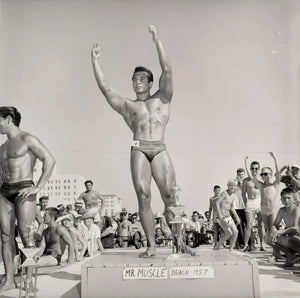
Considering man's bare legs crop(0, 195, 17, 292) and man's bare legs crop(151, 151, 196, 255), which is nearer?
man's bare legs crop(0, 195, 17, 292)

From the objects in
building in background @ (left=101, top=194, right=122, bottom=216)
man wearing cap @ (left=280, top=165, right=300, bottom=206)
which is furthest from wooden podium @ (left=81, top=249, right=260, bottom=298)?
building in background @ (left=101, top=194, right=122, bottom=216)

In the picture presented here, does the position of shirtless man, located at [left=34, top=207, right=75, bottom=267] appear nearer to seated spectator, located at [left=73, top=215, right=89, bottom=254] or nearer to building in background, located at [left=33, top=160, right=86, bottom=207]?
seated spectator, located at [left=73, top=215, right=89, bottom=254]

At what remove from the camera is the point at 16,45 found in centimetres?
629

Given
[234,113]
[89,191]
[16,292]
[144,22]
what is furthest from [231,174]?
[16,292]

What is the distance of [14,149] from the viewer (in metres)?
3.26

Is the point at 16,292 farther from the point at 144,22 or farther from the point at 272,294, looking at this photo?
the point at 144,22

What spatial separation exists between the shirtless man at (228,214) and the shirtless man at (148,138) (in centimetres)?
263

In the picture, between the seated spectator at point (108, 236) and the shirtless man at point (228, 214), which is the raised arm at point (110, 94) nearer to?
the shirtless man at point (228, 214)

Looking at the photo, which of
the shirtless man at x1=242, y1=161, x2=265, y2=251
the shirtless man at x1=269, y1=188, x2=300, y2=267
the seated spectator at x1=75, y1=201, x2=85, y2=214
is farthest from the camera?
the seated spectator at x1=75, y1=201, x2=85, y2=214

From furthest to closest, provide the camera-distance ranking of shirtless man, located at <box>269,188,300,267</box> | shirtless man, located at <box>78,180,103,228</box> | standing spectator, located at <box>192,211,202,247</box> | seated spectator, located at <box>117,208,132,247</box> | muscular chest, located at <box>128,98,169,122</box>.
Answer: standing spectator, located at <box>192,211,202,247</box>
seated spectator, located at <box>117,208,132,247</box>
shirtless man, located at <box>78,180,103,228</box>
shirtless man, located at <box>269,188,300,267</box>
muscular chest, located at <box>128,98,169,122</box>

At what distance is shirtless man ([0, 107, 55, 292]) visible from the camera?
3217mm

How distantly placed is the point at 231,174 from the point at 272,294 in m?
4.37

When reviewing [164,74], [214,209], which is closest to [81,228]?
[214,209]

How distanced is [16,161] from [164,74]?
4.77 feet
